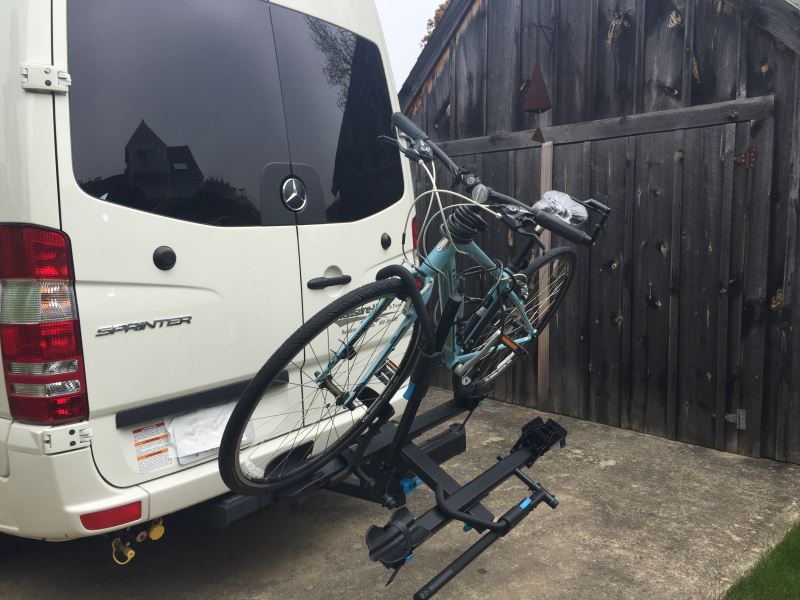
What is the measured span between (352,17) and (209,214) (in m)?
1.30

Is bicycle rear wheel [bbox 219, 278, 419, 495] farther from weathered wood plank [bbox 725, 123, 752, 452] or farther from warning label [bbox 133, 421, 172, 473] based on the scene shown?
weathered wood plank [bbox 725, 123, 752, 452]

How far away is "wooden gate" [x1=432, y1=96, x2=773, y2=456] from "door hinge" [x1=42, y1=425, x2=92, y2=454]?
133 inches

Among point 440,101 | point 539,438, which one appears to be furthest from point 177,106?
point 440,101

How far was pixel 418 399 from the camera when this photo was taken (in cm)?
250

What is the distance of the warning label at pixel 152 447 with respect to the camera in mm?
2275

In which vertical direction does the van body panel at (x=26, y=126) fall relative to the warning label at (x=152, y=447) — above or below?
above

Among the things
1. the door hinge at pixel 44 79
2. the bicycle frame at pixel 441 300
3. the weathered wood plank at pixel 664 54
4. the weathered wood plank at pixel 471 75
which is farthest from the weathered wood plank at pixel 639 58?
the door hinge at pixel 44 79

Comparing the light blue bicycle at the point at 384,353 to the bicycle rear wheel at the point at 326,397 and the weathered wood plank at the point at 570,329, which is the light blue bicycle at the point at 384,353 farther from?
the weathered wood plank at the point at 570,329

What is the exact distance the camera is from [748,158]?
3699 mm

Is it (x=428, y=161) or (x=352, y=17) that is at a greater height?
(x=352, y=17)

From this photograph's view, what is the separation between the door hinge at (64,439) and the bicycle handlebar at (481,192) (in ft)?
5.00

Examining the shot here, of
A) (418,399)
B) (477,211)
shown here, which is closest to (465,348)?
(418,399)

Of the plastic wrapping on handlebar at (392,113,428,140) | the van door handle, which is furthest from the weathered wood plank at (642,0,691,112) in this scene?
the van door handle

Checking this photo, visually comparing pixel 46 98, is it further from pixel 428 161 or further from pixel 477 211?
pixel 477 211
